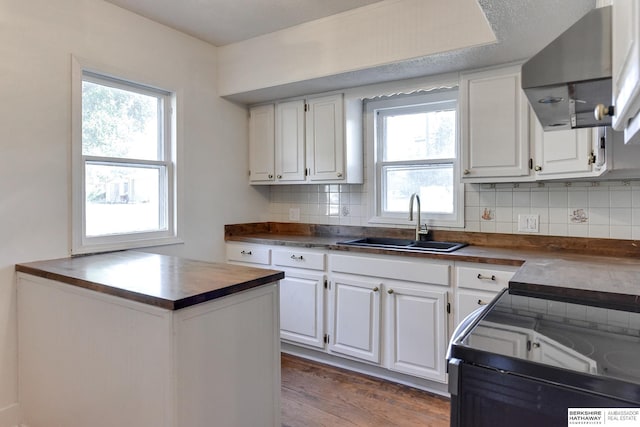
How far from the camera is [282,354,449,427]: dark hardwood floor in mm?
2172

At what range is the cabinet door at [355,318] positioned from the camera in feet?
8.61

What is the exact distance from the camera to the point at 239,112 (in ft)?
11.5

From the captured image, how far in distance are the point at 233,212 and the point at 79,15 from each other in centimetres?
177

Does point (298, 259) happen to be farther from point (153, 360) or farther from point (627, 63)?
point (627, 63)

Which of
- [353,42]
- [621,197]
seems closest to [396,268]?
[621,197]

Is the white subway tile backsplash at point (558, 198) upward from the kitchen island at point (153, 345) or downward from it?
upward

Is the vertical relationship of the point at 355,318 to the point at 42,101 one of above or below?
below

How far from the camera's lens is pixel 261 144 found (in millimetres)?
3531

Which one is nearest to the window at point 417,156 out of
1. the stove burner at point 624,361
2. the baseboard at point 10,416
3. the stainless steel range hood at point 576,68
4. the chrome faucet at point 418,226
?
the chrome faucet at point 418,226

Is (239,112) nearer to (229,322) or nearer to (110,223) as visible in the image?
(110,223)

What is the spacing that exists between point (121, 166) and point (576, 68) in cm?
260

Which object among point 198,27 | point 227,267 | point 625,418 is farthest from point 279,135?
point 625,418

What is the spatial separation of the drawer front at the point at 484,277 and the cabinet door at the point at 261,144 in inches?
73.3

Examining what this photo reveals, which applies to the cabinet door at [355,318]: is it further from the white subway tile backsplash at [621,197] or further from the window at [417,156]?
the white subway tile backsplash at [621,197]
